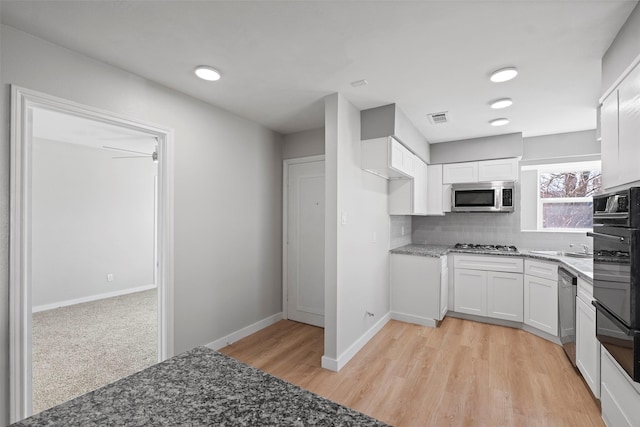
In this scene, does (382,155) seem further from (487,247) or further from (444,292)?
(487,247)

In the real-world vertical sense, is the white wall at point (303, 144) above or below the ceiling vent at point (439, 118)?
below

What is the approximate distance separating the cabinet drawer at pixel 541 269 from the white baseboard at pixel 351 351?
179 centimetres

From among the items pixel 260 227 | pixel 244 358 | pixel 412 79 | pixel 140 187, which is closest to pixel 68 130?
pixel 140 187

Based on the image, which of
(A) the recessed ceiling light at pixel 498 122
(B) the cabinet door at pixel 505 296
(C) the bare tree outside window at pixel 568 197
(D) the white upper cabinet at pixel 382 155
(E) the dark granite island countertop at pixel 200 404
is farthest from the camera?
(C) the bare tree outside window at pixel 568 197

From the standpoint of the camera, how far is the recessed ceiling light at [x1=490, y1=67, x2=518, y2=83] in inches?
87.5

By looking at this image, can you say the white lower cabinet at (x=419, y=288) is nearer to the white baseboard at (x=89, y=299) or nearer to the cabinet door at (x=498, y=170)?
the cabinet door at (x=498, y=170)

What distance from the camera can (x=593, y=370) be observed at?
86.4 inches

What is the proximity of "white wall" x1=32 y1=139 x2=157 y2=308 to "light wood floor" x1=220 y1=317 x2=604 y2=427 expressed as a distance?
3.20 meters

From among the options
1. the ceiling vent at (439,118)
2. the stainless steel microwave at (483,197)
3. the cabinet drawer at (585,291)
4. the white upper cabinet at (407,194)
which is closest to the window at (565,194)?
the stainless steel microwave at (483,197)

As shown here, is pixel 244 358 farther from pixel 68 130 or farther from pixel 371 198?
pixel 68 130

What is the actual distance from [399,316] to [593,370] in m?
1.97

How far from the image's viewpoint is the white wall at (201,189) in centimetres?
181

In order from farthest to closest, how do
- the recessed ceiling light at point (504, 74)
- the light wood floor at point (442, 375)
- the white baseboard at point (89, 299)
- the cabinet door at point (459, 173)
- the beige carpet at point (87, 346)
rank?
the white baseboard at point (89, 299), the cabinet door at point (459, 173), the beige carpet at point (87, 346), the recessed ceiling light at point (504, 74), the light wood floor at point (442, 375)

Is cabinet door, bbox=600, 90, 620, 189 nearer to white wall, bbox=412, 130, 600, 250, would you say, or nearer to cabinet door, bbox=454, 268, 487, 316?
cabinet door, bbox=454, 268, 487, 316
